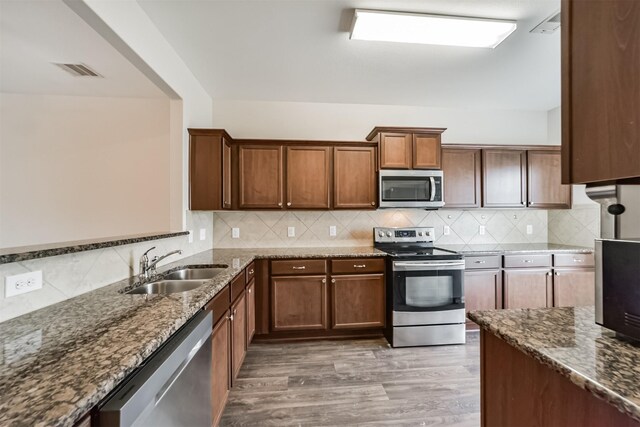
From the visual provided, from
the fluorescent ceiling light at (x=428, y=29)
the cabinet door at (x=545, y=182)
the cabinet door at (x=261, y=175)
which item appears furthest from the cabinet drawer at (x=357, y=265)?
the cabinet door at (x=545, y=182)

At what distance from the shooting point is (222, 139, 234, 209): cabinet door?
2.84 metres

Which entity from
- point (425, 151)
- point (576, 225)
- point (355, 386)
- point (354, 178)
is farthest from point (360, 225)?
point (576, 225)

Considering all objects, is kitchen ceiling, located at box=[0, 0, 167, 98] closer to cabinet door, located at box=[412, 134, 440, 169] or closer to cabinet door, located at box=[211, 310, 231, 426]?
cabinet door, located at box=[211, 310, 231, 426]

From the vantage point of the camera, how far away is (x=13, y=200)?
2879mm

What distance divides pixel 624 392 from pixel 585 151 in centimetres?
57

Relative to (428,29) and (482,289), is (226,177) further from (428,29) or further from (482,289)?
(482,289)

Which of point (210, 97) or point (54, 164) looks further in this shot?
point (210, 97)

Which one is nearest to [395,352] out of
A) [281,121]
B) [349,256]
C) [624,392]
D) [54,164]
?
[349,256]

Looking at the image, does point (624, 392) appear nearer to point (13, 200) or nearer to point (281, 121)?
point (281, 121)

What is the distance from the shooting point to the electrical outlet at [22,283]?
3.59 feet

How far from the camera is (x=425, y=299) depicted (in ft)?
9.27

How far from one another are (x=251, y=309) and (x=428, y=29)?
9.13 ft

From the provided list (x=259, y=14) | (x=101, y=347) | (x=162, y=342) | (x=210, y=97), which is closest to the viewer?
(x=101, y=347)

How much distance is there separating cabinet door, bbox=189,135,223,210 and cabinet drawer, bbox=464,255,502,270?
2756mm
